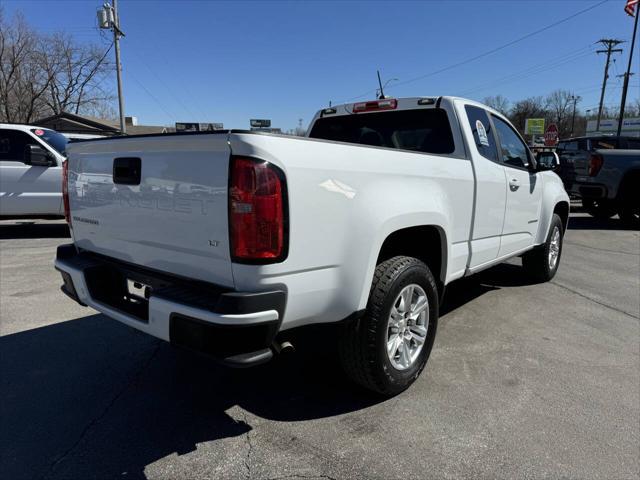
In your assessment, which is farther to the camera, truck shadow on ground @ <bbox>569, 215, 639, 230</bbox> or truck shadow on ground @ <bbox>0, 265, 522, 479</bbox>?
truck shadow on ground @ <bbox>569, 215, 639, 230</bbox>

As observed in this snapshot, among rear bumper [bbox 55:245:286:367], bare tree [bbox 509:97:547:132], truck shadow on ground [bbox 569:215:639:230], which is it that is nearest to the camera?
rear bumper [bbox 55:245:286:367]

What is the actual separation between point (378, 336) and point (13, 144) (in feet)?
26.7

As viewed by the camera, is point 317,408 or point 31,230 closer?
point 317,408

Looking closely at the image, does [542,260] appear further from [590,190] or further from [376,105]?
[590,190]

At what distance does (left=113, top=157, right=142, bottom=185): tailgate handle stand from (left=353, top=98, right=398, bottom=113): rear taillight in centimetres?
244

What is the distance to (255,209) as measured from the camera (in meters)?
2.00

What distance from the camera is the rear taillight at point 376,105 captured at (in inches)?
160

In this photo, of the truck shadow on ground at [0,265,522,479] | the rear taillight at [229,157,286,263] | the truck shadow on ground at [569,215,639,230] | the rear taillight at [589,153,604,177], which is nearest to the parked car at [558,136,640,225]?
the rear taillight at [589,153,604,177]

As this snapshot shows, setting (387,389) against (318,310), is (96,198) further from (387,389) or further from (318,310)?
(387,389)

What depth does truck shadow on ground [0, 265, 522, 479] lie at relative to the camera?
7.73 feet

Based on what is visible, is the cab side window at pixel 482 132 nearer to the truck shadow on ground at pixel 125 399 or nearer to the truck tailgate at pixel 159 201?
the truck shadow on ground at pixel 125 399

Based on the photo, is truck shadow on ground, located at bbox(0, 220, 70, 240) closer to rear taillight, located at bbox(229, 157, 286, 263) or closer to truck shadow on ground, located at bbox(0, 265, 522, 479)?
truck shadow on ground, located at bbox(0, 265, 522, 479)

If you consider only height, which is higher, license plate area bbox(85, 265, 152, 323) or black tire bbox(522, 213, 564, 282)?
license plate area bbox(85, 265, 152, 323)

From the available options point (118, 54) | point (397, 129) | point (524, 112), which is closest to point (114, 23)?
point (118, 54)
